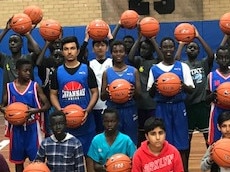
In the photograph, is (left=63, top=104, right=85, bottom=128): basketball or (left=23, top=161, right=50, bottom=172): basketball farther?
(left=63, top=104, right=85, bottom=128): basketball

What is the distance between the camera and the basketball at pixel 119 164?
4133mm

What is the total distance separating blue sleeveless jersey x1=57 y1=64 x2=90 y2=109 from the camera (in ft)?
16.4

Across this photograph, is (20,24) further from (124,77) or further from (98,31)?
(124,77)

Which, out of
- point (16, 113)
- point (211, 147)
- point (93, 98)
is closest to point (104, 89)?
point (93, 98)

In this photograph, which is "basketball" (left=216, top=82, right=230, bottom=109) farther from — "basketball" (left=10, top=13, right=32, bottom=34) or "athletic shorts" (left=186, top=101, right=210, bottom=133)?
"basketball" (left=10, top=13, right=32, bottom=34)

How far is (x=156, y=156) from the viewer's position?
157 inches

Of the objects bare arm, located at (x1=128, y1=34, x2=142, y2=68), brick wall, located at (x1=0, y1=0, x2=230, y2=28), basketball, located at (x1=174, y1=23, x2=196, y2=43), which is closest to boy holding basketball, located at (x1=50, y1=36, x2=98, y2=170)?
bare arm, located at (x1=128, y1=34, x2=142, y2=68)

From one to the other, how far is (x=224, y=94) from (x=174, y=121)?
557 millimetres

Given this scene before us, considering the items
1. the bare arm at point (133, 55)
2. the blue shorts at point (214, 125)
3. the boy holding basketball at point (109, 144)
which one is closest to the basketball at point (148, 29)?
the bare arm at point (133, 55)

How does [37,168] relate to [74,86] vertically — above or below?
below

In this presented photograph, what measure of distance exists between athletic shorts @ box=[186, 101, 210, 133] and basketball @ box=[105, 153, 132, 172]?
5.32ft

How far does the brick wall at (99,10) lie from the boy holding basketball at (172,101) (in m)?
5.06

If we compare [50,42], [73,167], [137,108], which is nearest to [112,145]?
[73,167]

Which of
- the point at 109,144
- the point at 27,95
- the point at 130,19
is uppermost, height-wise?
the point at 130,19
